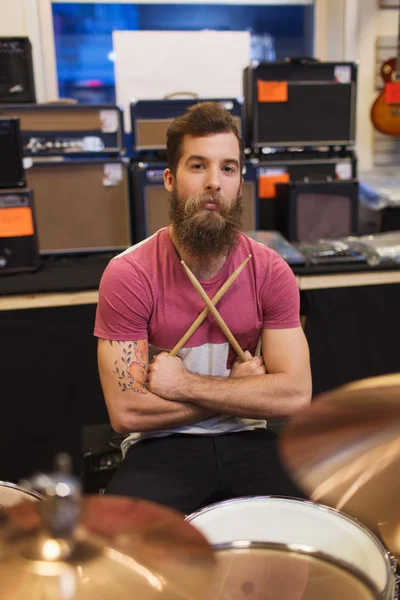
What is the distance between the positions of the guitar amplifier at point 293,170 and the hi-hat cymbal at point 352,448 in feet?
6.45

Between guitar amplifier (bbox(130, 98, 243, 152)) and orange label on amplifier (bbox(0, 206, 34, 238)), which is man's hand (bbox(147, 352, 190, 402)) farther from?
guitar amplifier (bbox(130, 98, 243, 152))

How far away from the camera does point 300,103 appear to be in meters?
2.56

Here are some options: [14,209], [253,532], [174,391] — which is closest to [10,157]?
[14,209]

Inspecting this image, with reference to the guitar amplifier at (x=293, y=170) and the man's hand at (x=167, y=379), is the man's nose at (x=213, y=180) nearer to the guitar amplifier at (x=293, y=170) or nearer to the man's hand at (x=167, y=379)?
the man's hand at (x=167, y=379)

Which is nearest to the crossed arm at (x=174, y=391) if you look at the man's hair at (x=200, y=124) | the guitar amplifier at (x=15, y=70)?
the man's hair at (x=200, y=124)

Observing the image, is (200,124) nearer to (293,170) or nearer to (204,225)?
(204,225)

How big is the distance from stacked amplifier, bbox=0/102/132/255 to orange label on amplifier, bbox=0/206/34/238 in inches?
15.9

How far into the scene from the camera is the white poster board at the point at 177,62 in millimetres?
3439

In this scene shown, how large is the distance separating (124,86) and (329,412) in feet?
10.5

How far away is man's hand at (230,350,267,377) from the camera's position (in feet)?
4.33

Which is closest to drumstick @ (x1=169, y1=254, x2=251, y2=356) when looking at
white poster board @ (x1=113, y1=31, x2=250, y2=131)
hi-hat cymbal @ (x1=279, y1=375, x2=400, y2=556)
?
hi-hat cymbal @ (x1=279, y1=375, x2=400, y2=556)

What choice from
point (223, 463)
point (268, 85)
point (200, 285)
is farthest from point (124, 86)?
point (223, 463)

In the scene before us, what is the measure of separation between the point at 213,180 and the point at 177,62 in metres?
2.42

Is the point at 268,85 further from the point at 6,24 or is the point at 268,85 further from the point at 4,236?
the point at 6,24
